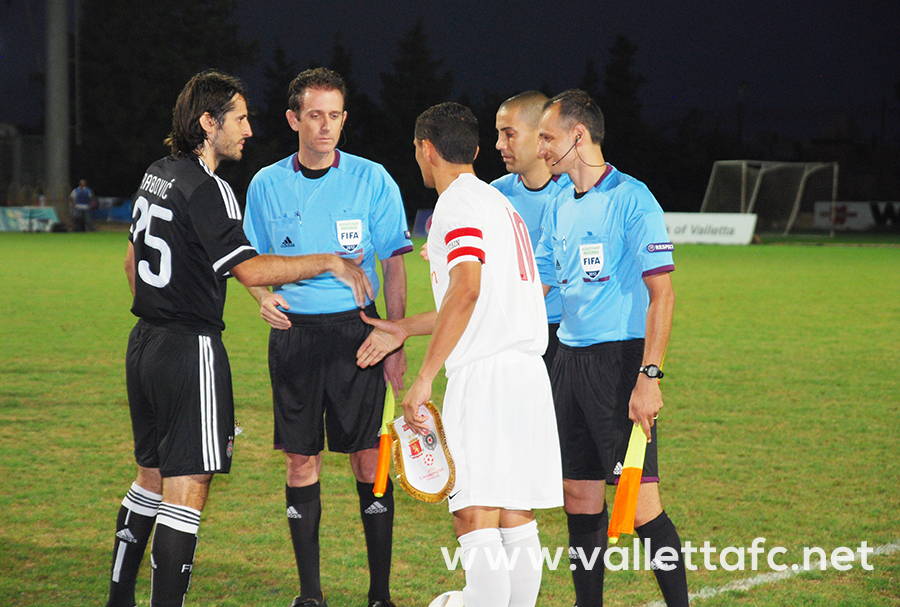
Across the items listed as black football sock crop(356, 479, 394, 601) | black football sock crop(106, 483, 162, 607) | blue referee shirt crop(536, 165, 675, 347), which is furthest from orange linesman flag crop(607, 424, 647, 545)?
black football sock crop(106, 483, 162, 607)

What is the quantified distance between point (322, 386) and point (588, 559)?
140cm

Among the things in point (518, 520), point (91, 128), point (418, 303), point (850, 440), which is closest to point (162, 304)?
point (518, 520)

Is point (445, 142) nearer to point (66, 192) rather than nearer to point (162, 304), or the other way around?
point (162, 304)

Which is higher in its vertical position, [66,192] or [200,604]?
[66,192]

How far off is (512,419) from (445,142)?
1061 mm

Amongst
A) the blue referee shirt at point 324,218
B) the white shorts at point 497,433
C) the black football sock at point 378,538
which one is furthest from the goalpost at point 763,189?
the white shorts at point 497,433

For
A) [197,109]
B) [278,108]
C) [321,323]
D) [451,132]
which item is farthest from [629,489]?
[278,108]

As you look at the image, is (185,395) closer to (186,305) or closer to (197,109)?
(186,305)

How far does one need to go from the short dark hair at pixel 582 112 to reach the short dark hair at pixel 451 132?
48cm

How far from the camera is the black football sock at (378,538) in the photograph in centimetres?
408

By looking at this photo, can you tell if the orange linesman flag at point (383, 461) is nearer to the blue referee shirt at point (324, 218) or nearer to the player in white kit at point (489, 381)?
the player in white kit at point (489, 381)

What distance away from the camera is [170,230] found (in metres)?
3.40

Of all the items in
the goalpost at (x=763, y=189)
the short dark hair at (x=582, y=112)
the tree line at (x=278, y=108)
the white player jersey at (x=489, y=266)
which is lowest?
the white player jersey at (x=489, y=266)

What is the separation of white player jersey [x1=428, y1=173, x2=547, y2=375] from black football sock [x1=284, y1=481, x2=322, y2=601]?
121 cm
